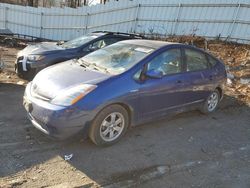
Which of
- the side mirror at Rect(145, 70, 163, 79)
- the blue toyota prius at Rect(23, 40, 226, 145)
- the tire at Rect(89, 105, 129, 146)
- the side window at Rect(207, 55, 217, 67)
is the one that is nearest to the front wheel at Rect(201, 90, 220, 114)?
the blue toyota prius at Rect(23, 40, 226, 145)

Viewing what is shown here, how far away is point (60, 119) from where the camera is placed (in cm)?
398

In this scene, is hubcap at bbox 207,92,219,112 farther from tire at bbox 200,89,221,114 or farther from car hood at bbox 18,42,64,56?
car hood at bbox 18,42,64,56

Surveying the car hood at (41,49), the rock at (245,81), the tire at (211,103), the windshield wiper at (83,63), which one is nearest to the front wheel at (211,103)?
the tire at (211,103)

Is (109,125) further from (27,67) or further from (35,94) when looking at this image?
(27,67)

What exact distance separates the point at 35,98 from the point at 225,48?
9225 mm

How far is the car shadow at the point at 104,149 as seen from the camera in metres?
3.88

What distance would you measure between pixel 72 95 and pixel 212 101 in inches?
142

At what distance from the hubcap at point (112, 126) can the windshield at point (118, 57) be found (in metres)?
0.70

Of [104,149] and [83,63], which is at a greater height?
[83,63]

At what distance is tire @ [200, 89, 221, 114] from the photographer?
6324 millimetres

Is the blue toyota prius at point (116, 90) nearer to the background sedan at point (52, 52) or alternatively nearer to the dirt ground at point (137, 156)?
the dirt ground at point (137, 156)

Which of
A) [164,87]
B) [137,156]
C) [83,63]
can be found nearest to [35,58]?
[83,63]

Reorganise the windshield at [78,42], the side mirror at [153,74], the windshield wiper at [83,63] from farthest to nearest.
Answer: the windshield at [78,42], the windshield wiper at [83,63], the side mirror at [153,74]

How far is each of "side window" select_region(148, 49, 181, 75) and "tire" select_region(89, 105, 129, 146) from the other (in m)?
0.93
